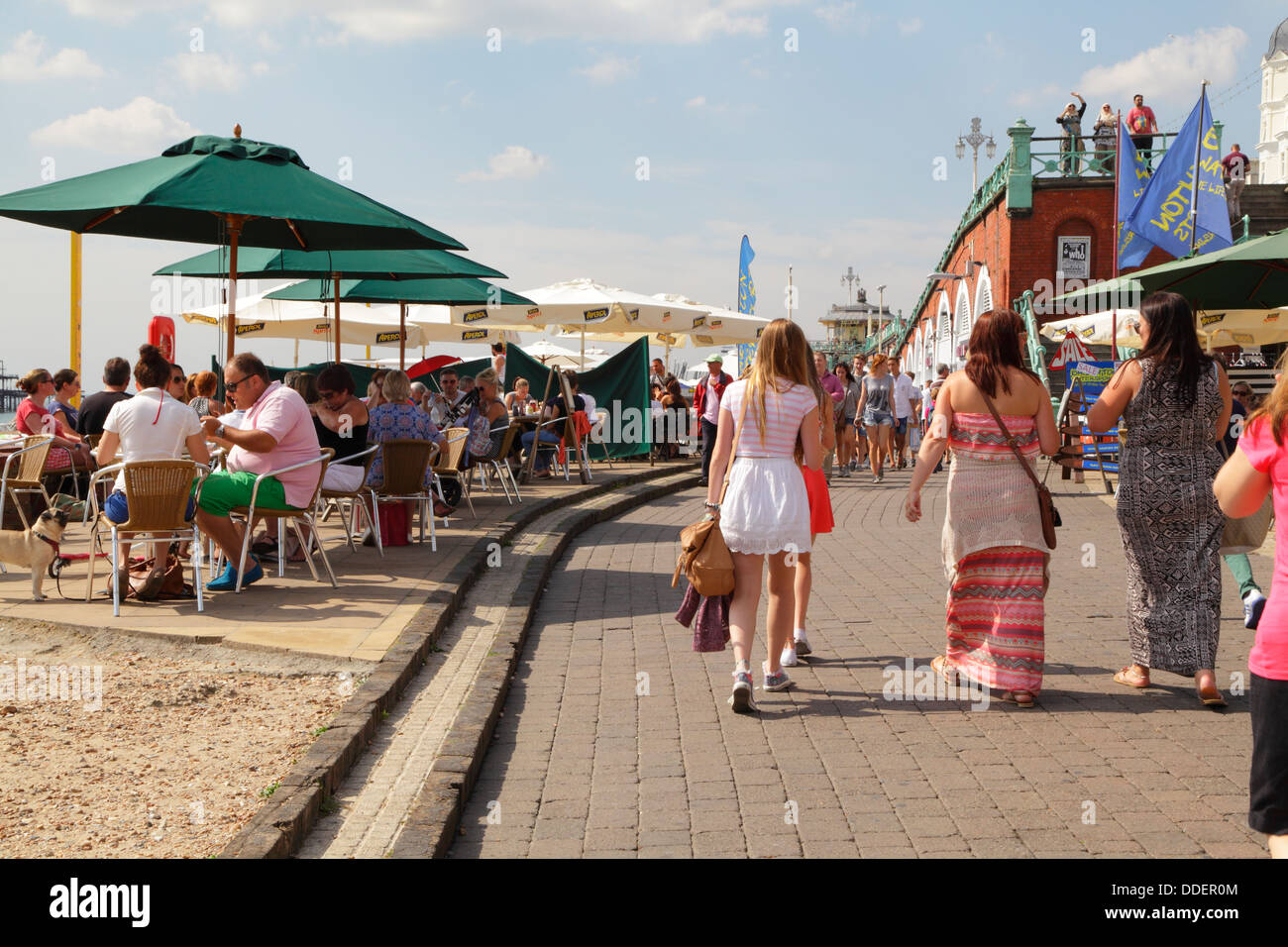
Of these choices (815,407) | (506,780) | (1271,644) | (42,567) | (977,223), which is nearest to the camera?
(1271,644)

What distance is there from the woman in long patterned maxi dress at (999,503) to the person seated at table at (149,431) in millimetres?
4767

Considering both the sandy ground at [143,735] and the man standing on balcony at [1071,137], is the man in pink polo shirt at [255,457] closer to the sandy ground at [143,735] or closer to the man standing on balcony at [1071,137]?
the sandy ground at [143,735]

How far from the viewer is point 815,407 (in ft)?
20.8

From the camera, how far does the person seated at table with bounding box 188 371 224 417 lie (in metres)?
10.6

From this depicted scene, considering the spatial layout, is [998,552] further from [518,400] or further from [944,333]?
[944,333]

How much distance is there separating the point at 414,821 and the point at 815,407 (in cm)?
297

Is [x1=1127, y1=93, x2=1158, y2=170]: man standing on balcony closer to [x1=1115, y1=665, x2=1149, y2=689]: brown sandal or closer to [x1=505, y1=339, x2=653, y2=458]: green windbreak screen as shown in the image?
[x1=505, y1=339, x2=653, y2=458]: green windbreak screen

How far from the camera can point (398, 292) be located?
16250 mm

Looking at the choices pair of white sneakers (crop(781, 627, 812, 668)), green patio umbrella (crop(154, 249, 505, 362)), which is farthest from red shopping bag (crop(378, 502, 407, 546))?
pair of white sneakers (crop(781, 627, 812, 668))

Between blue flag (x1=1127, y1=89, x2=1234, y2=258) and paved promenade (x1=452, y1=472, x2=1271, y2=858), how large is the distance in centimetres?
1255

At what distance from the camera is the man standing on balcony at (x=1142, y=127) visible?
94.1ft

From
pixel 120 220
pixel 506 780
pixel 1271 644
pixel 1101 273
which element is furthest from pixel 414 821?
pixel 1101 273

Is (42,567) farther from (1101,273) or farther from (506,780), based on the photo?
(1101,273)

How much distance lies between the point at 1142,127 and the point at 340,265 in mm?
21138
